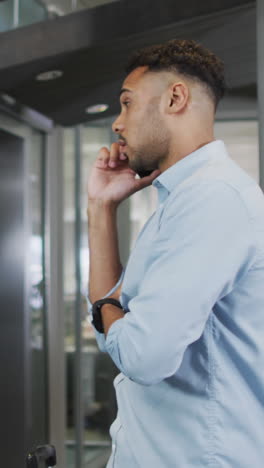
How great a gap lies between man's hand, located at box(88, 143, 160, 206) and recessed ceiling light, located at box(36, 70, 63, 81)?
4.36ft

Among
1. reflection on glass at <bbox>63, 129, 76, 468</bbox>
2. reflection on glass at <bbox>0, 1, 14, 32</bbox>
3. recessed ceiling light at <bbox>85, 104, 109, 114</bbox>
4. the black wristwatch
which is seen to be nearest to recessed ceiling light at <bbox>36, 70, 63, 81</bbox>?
recessed ceiling light at <bbox>85, 104, 109, 114</bbox>

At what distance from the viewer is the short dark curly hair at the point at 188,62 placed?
1.46 metres

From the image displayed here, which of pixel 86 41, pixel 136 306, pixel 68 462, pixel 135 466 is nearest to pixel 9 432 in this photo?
pixel 68 462

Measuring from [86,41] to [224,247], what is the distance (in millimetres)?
1919

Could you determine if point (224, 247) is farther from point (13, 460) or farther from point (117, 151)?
point (13, 460)

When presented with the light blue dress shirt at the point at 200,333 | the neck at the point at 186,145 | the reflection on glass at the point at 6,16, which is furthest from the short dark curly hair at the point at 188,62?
the reflection on glass at the point at 6,16

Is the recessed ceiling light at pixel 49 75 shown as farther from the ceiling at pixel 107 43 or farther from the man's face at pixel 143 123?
the man's face at pixel 143 123

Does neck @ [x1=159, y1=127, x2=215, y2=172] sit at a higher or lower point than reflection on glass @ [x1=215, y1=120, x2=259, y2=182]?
lower

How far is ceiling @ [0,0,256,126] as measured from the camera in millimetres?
2486

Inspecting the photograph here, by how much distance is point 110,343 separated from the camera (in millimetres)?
1172

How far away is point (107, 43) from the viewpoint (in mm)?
2734

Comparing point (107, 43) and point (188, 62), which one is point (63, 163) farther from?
point (188, 62)

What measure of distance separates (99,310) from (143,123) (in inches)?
17.2

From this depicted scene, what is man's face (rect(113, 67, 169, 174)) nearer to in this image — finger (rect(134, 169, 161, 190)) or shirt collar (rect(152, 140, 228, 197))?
shirt collar (rect(152, 140, 228, 197))
